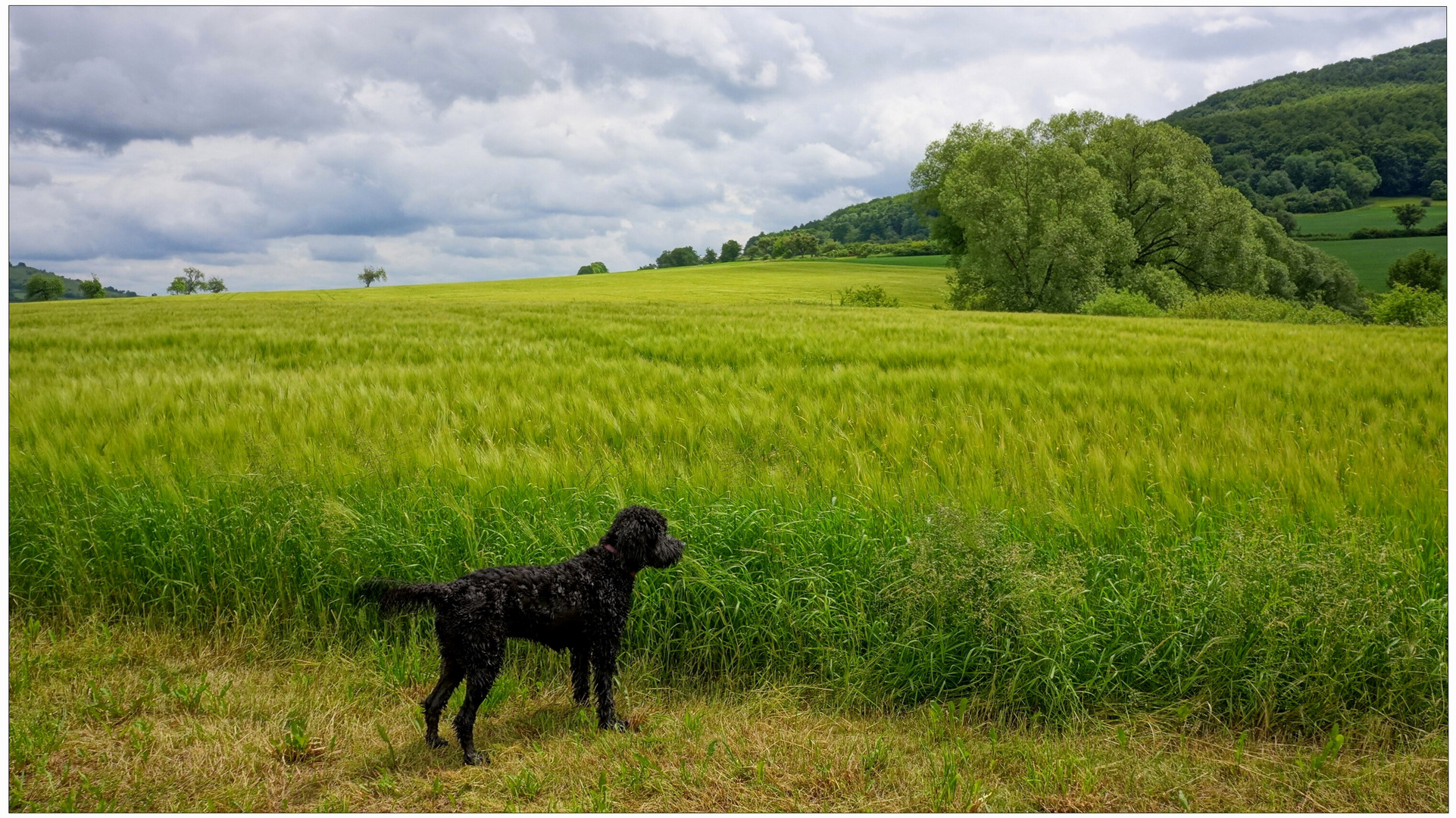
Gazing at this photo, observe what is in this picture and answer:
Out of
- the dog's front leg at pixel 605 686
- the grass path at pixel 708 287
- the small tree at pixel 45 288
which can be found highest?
the small tree at pixel 45 288

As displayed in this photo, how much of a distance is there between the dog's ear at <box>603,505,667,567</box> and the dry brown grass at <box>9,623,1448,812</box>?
0.68 metres

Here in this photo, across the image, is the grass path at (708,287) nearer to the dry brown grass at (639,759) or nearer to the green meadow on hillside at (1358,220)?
the green meadow on hillside at (1358,220)

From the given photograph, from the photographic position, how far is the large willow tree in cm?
3906

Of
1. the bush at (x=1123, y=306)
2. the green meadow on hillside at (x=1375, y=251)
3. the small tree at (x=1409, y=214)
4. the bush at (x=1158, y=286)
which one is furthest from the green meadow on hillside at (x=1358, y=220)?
the bush at (x=1123, y=306)

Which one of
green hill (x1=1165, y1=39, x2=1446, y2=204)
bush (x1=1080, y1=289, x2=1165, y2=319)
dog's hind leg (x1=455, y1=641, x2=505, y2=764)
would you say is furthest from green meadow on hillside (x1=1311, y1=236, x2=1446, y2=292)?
dog's hind leg (x1=455, y1=641, x2=505, y2=764)

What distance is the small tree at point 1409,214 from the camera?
5722 centimetres

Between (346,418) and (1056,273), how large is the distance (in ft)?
133

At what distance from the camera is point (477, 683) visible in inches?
85.0

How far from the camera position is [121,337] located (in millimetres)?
13602

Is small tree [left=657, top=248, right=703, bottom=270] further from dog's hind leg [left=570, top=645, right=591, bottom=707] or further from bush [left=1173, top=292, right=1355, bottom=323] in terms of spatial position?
dog's hind leg [left=570, top=645, right=591, bottom=707]

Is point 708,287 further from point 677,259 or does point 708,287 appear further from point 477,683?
point 477,683

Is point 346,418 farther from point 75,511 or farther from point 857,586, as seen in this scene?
point 857,586

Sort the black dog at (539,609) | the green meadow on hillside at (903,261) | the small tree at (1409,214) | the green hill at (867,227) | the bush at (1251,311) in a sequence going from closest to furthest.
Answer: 1. the black dog at (539,609)
2. the bush at (1251,311)
3. the small tree at (1409,214)
4. the green meadow on hillside at (903,261)
5. the green hill at (867,227)

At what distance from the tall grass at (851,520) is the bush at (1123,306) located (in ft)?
98.6
